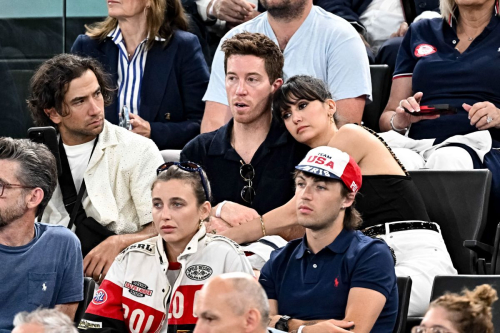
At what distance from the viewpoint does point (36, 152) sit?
11.9ft

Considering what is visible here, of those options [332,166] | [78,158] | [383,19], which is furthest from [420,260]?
[383,19]

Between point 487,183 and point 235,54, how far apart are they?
1234 millimetres

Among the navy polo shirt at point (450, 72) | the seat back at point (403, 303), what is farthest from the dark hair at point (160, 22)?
the seat back at point (403, 303)

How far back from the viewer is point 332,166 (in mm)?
3309

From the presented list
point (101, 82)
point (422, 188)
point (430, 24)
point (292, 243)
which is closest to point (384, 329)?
point (292, 243)

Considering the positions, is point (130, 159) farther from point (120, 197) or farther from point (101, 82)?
point (101, 82)

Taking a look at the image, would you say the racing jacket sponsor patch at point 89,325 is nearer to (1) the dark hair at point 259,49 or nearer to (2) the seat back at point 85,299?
(2) the seat back at point 85,299

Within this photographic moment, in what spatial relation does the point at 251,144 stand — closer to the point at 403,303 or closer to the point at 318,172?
the point at 318,172

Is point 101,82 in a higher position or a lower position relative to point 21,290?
higher

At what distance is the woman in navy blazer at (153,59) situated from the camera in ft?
16.6

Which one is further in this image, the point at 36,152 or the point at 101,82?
the point at 101,82

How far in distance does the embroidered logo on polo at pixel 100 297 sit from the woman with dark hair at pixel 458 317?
121 centimetres

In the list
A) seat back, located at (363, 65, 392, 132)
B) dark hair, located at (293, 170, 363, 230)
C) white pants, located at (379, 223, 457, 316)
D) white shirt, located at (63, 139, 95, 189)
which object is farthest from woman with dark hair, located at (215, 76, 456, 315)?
seat back, located at (363, 65, 392, 132)

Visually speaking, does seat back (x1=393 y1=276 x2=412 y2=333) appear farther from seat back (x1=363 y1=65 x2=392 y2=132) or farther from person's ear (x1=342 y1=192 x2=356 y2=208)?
seat back (x1=363 y1=65 x2=392 y2=132)
